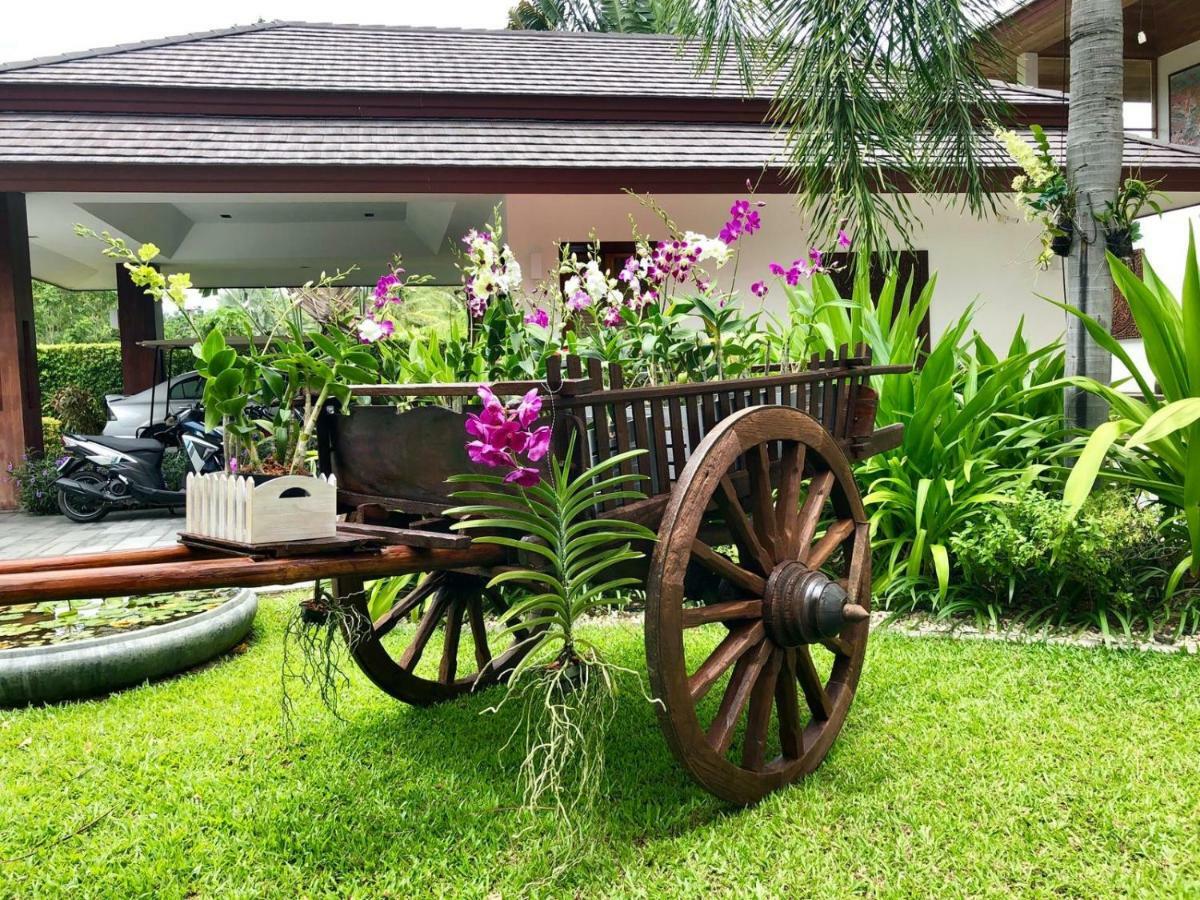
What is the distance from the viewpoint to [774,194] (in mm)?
8039

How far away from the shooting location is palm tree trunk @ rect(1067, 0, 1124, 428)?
4.32 meters

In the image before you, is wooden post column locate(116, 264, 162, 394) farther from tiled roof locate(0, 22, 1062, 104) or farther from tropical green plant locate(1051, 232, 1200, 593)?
tropical green plant locate(1051, 232, 1200, 593)

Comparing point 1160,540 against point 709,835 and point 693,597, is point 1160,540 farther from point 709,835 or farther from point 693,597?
point 709,835

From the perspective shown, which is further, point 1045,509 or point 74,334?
point 74,334

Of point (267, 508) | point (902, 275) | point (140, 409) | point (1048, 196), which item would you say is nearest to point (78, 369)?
point (140, 409)

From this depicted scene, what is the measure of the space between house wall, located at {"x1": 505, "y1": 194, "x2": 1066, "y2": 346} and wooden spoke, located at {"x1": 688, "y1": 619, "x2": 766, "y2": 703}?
A: 6051 mm

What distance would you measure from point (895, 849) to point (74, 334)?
3571 cm

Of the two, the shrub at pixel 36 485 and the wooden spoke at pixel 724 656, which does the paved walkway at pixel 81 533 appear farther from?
the wooden spoke at pixel 724 656

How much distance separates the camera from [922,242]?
28.3ft

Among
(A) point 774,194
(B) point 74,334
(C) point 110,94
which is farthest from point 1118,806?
(B) point 74,334

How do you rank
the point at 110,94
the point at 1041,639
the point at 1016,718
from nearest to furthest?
the point at 1016,718 → the point at 1041,639 → the point at 110,94

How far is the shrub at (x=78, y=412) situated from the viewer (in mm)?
11695

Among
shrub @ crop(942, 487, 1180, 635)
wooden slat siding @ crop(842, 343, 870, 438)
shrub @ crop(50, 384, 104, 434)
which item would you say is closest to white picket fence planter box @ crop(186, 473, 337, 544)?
wooden slat siding @ crop(842, 343, 870, 438)

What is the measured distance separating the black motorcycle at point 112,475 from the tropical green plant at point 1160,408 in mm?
6551
